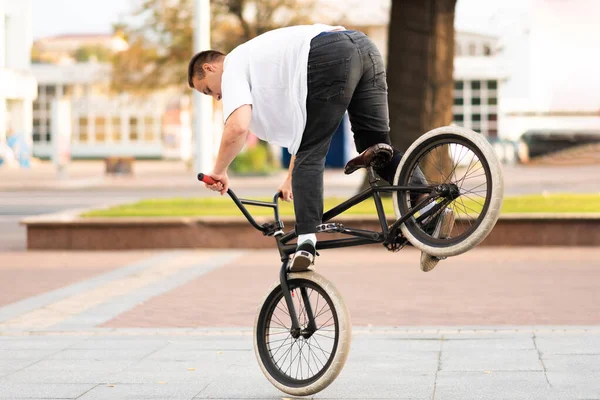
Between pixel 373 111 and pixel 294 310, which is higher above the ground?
pixel 373 111

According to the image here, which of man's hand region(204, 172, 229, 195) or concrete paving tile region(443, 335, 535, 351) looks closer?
man's hand region(204, 172, 229, 195)

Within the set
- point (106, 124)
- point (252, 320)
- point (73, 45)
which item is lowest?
point (106, 124)

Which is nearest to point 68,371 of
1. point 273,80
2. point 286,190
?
point 286,190

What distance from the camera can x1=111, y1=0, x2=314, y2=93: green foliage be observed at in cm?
3950

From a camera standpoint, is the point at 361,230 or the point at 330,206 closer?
the point at 361,230

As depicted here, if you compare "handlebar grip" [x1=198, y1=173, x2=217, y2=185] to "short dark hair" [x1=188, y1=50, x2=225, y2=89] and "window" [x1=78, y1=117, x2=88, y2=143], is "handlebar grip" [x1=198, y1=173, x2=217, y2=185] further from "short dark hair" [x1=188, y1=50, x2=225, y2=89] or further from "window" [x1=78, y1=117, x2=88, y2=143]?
"window" [x1=78, y1=117, x2=88, y2=143]

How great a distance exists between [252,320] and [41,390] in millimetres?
2774

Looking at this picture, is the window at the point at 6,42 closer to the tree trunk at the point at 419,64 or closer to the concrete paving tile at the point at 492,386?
the tree trunk at the point at 419,64

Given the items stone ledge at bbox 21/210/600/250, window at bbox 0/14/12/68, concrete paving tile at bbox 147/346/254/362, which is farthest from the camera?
window at bbox 0/14/12/68

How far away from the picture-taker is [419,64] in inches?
611

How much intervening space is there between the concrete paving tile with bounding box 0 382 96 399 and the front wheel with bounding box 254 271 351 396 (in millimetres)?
882

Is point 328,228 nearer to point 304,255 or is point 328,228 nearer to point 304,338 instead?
point 304,255

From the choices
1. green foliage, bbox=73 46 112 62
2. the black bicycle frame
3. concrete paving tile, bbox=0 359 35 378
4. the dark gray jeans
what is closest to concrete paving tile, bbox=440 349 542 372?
the black bicycle frame

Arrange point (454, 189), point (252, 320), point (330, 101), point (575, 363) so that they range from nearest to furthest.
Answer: point (454, 189)
point (330, 101)
point (575, 363)
point (252, 320)
